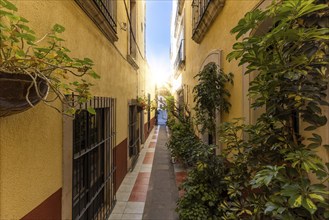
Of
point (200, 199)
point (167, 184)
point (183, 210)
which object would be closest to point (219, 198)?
point (200, 199)

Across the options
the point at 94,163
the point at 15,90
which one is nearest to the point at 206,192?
the point at 94,163

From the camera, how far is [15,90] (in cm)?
130

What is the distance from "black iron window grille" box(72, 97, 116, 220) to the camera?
9.96 ft

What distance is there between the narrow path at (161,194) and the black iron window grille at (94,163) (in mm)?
834

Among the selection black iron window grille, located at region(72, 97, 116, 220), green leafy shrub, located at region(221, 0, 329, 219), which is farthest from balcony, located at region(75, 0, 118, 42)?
green leafy shrub, located at region(221, 0, 329, 219)

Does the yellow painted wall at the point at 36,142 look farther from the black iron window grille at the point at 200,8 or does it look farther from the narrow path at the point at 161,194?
the black iron window grille at the point at 200,8

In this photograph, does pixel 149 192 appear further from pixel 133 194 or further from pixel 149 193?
pixel 133 194

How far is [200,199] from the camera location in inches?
133

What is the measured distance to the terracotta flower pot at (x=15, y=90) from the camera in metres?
1.24

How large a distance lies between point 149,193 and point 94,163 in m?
2.03

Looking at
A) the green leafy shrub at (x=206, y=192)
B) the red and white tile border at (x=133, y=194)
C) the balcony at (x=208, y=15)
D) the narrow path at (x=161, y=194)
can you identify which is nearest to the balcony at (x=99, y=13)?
the balcony at (x=208, y=15)

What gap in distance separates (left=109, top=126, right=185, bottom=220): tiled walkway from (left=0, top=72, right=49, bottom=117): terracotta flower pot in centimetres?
339

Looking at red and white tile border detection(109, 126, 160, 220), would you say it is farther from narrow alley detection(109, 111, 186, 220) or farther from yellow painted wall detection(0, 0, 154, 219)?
yellow painted wall detection(0, 0, 154, 219)

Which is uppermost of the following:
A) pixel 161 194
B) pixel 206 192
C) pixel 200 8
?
pixel 200 8
